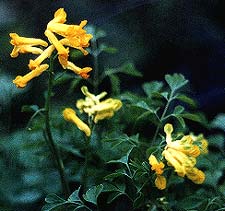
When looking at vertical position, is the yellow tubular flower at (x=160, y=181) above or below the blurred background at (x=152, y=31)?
above

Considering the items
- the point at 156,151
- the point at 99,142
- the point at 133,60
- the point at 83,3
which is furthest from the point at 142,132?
the point at 83,3

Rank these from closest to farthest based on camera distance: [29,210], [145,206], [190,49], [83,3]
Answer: [145,206] → [29,210] → [190,49] → [83,3]

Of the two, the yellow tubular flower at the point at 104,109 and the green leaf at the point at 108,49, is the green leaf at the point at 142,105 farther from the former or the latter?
the green leaf at the point at 108,49

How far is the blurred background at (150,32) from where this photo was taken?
2043 millimetres

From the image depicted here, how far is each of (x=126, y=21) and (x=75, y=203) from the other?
130 centimetres

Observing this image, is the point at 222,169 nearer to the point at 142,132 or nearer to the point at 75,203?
the point at 142,132

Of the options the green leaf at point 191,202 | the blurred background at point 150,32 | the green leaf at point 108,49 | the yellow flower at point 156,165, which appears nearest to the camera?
the yellow flower at point 156,165

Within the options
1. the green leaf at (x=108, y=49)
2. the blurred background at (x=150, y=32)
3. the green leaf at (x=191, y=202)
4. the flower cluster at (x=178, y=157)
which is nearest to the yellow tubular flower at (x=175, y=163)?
the flower cluster at (x=178, y=157)

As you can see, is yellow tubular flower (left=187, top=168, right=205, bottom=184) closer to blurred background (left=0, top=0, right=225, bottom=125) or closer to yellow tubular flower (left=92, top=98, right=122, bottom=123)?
yellow tubular flower (left=92, top=98, right=122, bottom=123)

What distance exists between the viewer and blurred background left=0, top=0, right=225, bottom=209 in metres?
2.04

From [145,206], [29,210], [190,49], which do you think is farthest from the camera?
[190,49]

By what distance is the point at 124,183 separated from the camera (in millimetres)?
1133

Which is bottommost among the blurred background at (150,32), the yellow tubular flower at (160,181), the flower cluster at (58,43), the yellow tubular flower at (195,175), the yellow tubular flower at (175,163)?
the blurred background at (150,32)

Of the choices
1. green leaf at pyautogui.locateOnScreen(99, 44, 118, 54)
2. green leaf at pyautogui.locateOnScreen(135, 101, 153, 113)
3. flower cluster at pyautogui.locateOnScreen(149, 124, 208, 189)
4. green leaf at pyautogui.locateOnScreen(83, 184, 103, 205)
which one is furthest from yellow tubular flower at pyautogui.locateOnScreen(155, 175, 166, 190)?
green leaf at pyautogui.locateOnScreen(99, 44, 118, 54)
